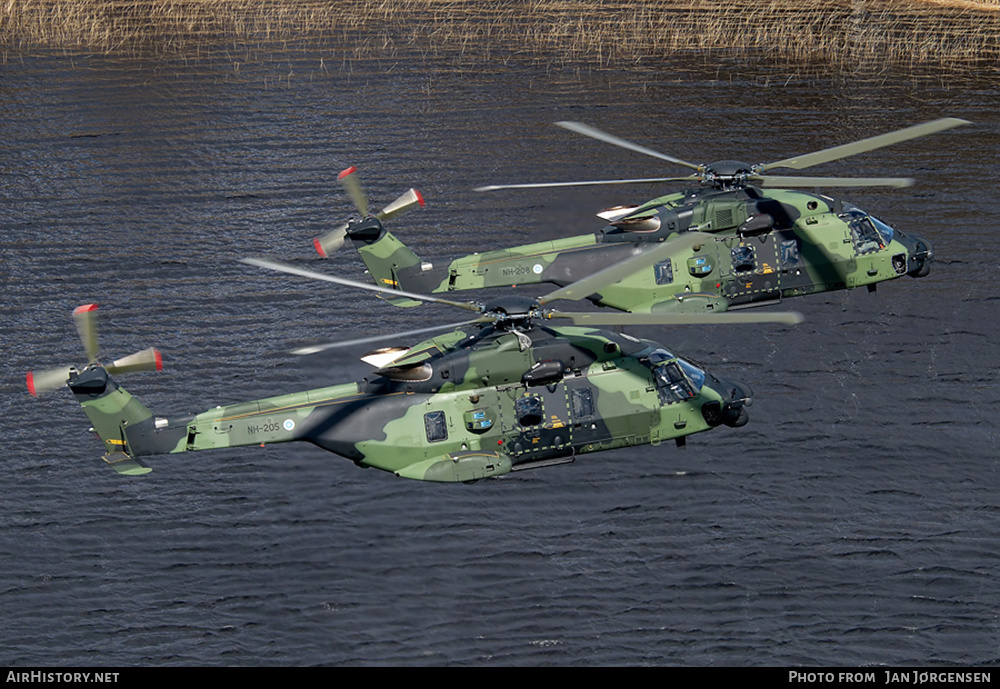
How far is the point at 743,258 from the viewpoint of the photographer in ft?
166

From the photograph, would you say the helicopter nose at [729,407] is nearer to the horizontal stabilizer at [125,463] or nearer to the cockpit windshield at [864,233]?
the cockpit windshield at [864,233]

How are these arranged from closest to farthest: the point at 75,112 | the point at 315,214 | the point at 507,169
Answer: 1. the point at 315,214
2. the point at 507,169
3. the point at 75,112

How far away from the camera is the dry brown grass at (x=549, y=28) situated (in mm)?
84625

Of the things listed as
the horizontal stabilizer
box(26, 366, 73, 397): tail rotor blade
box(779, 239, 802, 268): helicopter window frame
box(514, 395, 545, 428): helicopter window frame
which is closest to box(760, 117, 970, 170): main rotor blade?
box(779, 239, 802, 268): helicopter window frame

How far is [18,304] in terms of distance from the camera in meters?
57.3

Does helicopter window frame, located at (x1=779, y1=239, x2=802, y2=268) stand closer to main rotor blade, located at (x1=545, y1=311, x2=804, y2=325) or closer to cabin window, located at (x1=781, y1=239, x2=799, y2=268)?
cabin window, located at (x1=781, y1=239, x2=799, y2=268)

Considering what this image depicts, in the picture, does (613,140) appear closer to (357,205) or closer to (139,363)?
(357,205)

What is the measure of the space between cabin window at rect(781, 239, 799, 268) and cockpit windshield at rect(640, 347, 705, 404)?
32.8ft

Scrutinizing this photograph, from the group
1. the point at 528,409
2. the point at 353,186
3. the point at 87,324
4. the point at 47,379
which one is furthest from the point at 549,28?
the point at 47,379

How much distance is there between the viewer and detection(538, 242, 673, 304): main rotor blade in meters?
36.2

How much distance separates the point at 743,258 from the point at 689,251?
85.2 inches

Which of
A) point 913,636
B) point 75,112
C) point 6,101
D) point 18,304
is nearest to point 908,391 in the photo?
point 913,636
